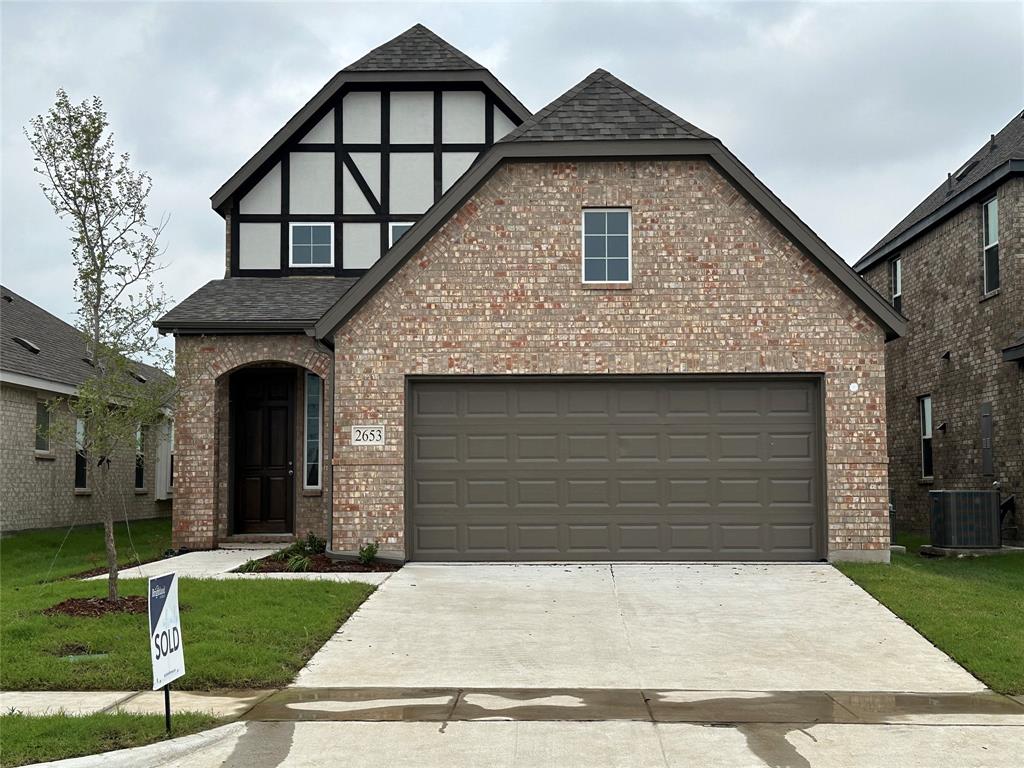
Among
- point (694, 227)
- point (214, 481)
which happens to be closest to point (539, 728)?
point (694, 227)

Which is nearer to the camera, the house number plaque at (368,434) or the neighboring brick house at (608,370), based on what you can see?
the neighboring brick house at (608,370)

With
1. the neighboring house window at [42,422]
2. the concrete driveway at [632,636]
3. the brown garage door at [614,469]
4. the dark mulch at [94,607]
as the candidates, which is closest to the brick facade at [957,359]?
the brown garage door at [614,469]

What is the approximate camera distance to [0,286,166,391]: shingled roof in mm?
21625

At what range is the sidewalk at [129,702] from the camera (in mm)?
7473

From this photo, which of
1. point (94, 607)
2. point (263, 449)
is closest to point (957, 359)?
point (263, 449)

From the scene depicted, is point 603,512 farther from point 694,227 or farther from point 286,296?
point 286,296

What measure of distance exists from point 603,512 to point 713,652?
17.7 ft

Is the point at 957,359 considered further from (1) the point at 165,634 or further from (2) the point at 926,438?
(1) the point at 165,634

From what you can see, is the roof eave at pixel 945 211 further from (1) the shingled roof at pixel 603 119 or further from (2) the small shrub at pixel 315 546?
(2) the small shrub at pixel 315 546

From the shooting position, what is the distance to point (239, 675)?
Result: 8.41 meters

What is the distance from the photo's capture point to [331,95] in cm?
1934

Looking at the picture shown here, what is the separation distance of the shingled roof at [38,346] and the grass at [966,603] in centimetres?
1425

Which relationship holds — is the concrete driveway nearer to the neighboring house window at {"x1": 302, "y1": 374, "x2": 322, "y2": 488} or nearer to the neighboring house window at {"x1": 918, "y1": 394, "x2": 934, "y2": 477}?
the neighboring house window at {"x1": 302, "y1": 374, "x2": 322, "y2": 488}

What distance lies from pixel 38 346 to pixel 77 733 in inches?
748
